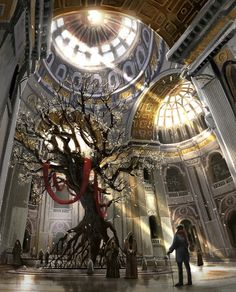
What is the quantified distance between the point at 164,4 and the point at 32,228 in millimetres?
15975

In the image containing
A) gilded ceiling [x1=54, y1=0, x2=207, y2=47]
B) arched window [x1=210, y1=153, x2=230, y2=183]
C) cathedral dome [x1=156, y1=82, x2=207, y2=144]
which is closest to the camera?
gilded ceiling [x1=54, y1=0, x2=207, y2=47]

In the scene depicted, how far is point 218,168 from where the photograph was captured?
60.1 feet

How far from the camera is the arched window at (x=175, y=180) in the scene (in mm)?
19875

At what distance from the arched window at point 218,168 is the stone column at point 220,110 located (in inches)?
451

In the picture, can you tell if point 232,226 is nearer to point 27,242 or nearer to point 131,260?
point 131,260

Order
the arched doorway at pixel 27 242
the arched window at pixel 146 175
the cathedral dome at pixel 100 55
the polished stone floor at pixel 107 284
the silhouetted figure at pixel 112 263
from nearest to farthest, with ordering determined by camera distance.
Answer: the polished stone floor at pixel 107 284
the silhouetted figure at pixel 112 263
the arched doorway at pixel 27 242
the arched window at pixel 146 175
the cathedral dome at pixel 100 55

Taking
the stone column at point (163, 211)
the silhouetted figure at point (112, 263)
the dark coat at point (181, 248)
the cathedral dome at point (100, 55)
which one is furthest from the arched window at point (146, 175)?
the dark coat at point (181, 248)

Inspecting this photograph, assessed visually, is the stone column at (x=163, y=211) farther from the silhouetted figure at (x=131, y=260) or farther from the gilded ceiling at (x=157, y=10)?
the gilded ceiling at (x=157, y=10)

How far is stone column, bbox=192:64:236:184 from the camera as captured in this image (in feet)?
22.2

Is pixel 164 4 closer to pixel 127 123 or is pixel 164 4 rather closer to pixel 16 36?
pixel 16 36

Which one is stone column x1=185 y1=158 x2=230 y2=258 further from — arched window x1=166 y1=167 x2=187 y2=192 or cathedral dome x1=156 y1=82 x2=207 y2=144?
cathedral dome x1=156 y1=82 x2=207 y2=144

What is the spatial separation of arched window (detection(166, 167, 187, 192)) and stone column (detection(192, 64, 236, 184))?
42.3ft

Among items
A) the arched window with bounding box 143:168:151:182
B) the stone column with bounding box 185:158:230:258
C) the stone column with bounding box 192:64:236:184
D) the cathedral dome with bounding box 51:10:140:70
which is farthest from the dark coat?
the cathedral dome with bounding box 51:10:140:70

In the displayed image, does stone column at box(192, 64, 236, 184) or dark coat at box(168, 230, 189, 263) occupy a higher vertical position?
stone column at box(192, 64, 236, 184)
